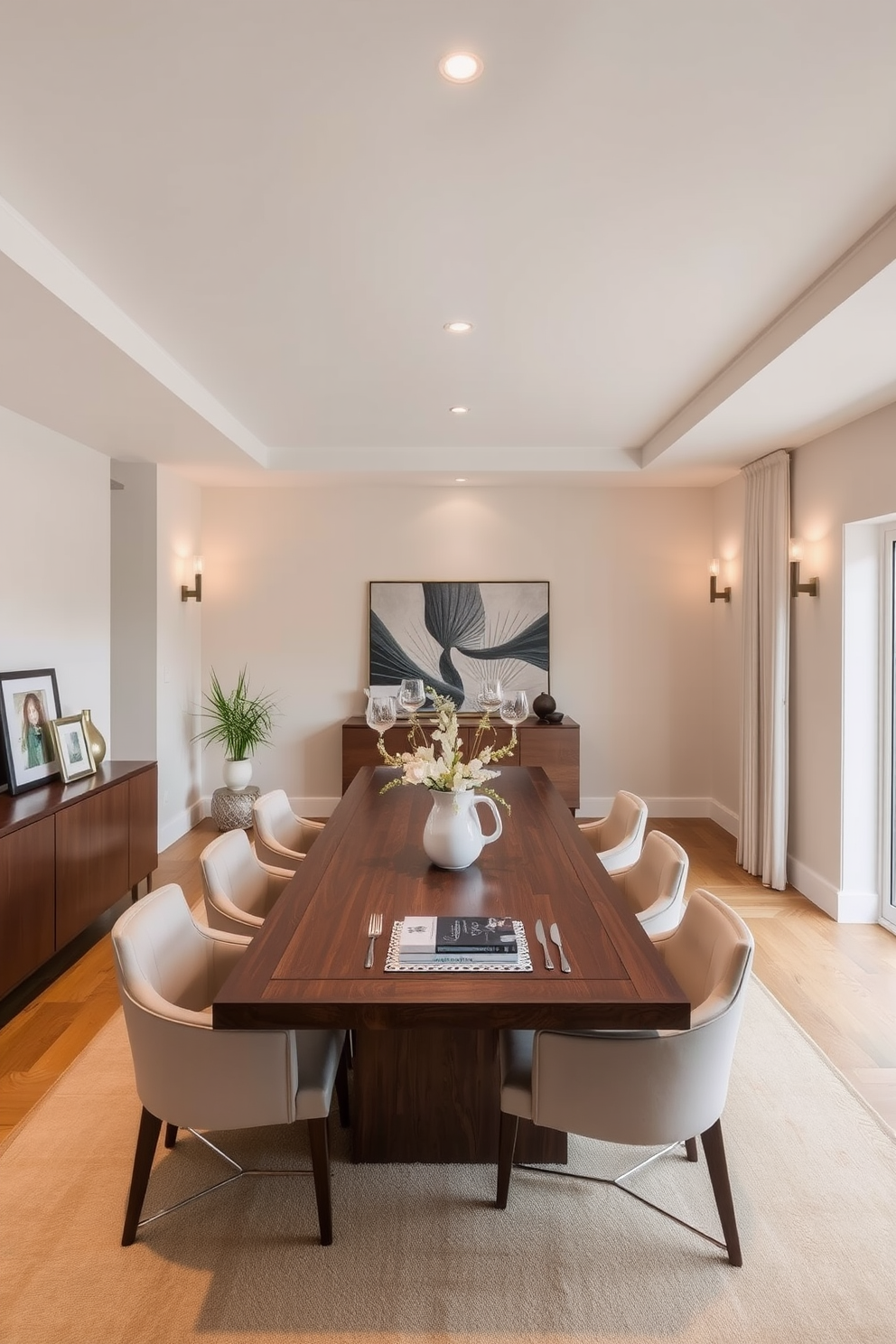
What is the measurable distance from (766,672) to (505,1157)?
3.40m

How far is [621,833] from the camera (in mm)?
3102

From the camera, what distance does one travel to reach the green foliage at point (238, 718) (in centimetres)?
563

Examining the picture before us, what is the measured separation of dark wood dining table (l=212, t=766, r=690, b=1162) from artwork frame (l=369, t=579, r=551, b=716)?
118 inches

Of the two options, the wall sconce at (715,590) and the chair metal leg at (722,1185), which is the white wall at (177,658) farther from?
the chair metal leg at (722,1185)

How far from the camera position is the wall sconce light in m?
5.57

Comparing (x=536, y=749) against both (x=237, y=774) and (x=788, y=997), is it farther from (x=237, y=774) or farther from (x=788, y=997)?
(x=788, y=997)

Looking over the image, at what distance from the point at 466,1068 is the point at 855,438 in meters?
3.38

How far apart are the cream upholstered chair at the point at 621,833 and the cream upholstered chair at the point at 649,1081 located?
96 centimetres

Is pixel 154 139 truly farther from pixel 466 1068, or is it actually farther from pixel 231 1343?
pixel 231 1343

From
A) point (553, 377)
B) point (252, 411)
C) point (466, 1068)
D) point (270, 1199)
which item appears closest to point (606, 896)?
point (466, 1068)

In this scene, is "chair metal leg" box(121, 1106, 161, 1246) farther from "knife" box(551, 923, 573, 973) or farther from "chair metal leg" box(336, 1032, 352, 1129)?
"knife" box(551, 923, 573, 973)

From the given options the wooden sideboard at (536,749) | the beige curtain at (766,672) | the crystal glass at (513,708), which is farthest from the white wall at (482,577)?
the crystal glass at (513,708)

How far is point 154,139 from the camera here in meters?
1.89

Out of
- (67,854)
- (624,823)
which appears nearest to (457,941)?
(624,823)
